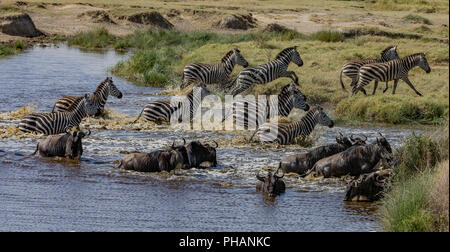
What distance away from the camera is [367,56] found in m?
22.4

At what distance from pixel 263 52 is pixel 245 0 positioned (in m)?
28.2

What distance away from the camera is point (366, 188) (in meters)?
9.78

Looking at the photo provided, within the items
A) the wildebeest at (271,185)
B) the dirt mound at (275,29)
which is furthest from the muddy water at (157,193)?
the dirt mound at (275,29)

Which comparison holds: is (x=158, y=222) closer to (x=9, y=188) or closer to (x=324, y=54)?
(x=9, y=188)

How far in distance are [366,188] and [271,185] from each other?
1.29 metres

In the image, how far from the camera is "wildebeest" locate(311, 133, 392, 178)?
10766mm

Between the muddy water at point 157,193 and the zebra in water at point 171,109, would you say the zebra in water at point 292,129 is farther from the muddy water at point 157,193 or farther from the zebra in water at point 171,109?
the zebra in water at point 171,109

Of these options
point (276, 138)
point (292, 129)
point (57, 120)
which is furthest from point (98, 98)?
point (292, 129)

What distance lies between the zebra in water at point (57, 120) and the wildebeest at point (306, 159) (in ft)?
14.9

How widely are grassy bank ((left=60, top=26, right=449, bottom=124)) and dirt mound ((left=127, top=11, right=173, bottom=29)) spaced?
3755mm

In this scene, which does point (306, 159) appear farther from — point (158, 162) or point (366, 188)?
point (158, 162)

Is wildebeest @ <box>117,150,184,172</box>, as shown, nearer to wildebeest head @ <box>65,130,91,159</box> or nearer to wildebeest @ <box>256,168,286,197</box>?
wildebeest head @ <box>65,130,91,159</box>
